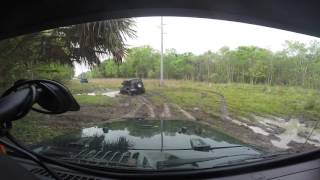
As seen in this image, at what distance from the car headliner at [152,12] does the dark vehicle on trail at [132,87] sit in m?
0.66

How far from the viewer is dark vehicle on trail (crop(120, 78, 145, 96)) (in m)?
2.73

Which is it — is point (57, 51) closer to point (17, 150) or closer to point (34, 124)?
point (34, 124)

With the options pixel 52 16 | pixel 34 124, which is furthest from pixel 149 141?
pixel 52 16

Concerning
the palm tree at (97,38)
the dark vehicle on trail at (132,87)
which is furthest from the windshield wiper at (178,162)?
the palm tree at (97,38)

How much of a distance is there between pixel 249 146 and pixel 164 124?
60cm

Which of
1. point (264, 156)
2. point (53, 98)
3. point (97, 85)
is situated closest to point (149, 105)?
point (97, 85)

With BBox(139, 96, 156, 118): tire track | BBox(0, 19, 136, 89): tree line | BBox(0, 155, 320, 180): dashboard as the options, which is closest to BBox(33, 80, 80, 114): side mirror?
BBox(0, 155, 320, 180): dashboard

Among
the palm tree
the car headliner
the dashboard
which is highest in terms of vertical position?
the car headliner

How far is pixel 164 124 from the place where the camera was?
8.24 ft

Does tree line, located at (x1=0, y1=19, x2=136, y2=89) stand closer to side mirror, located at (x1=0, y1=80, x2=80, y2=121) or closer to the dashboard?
Result: the dashboard

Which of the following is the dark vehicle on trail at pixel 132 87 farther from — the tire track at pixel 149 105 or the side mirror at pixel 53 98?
the side mirror at pixel 53 98

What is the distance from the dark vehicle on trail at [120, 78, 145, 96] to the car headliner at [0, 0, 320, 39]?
662mm

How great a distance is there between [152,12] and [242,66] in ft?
3.09

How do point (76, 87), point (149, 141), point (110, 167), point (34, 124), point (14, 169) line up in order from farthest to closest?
1. point (76, 87)
2. point (34, 124)
3. point (149, 141)
4. point (110, 167)
5. point (14, 169)
